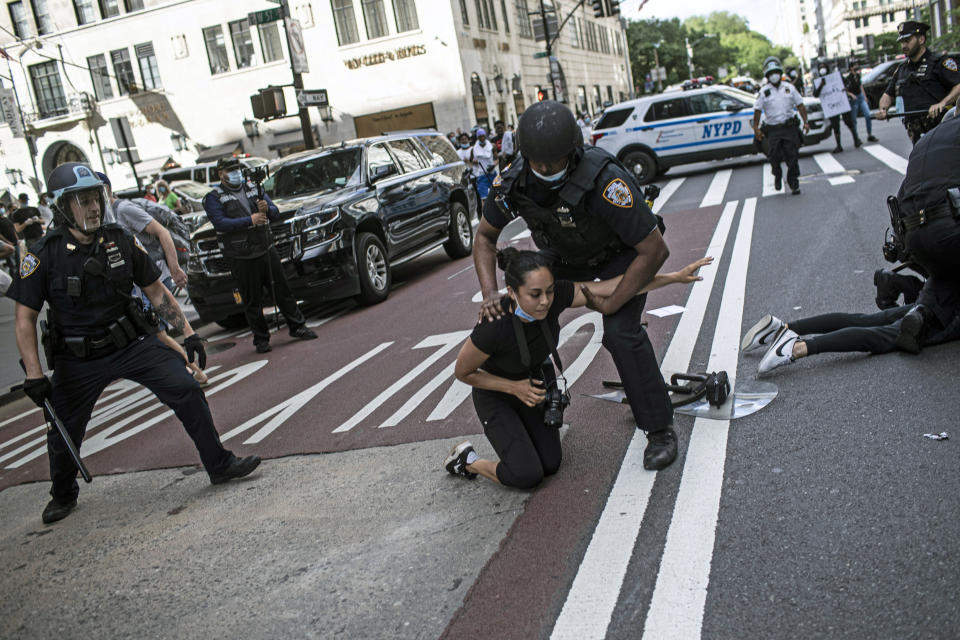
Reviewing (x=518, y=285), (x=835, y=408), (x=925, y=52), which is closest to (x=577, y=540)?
(x=518, y=285)

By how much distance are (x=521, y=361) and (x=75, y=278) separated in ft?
8.37

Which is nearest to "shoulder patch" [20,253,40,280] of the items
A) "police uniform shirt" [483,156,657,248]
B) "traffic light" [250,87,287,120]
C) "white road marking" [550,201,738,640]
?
"police uniform shirt" [483,156,657,248]

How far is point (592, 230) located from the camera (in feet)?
13.2

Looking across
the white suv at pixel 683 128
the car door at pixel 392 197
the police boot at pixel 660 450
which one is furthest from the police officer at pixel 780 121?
the police boot at pixel 660 450

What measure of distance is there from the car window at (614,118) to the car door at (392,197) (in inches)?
329

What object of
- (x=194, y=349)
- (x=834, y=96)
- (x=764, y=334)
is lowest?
(x=764, y=334)

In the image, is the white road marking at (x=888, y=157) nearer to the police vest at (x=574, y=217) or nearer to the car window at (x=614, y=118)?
the car window at (x=614, y=118)

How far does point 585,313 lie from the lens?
7.82 m

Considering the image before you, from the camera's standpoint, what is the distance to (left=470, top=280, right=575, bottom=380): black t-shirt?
3.88m

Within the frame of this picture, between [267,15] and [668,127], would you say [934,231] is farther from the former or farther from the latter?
[267,15]

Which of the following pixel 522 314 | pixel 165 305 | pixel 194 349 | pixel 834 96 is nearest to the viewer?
pixel 522 314

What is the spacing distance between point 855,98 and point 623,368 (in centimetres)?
1634

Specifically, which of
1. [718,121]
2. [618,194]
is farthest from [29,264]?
[718,121]

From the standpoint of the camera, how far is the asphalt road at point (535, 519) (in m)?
2.91
